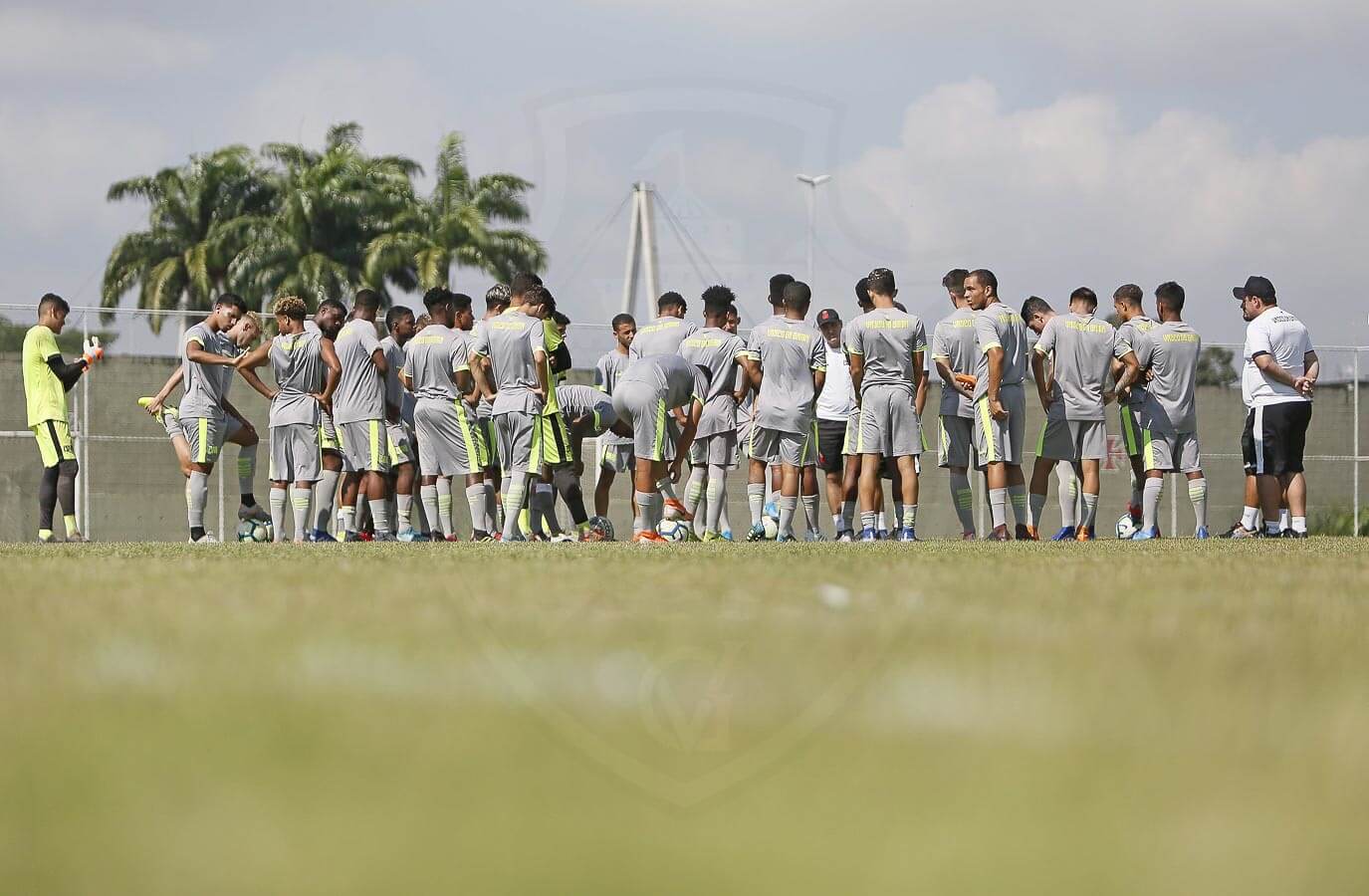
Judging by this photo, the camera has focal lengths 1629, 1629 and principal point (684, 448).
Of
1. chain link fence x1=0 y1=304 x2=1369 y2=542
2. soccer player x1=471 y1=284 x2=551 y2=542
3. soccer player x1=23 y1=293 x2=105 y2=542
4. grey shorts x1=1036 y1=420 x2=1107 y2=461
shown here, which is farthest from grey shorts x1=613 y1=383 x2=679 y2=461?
chain link fence x1=0 y1=304 x2=1369 y2=542

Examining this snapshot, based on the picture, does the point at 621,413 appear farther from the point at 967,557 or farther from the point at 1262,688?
the point at 1262,688

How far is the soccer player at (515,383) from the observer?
13.1 metres

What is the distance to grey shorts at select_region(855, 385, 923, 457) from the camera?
13805mm

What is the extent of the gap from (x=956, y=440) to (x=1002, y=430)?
4.12 feet

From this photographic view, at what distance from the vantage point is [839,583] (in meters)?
6.54

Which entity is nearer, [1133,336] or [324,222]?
[1133,336]

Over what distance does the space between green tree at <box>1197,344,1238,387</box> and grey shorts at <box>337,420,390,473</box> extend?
13.9m

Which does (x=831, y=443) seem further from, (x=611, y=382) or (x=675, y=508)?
(x=675, y=508)

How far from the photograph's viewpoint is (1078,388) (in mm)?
14984

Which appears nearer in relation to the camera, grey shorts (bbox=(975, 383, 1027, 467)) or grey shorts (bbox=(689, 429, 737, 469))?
grey shorts (bbox=(975, 383, 1027, 467))

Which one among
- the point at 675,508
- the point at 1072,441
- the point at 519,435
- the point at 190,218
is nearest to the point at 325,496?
the point at 519,435

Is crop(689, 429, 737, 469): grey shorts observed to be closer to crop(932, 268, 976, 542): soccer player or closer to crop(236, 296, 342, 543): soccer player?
crop(932, 268, 976, 542): soccer player

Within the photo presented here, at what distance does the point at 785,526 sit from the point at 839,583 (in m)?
8.03

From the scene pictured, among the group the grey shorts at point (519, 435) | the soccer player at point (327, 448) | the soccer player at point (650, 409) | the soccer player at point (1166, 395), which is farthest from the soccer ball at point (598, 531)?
the soccer player at point (1166, 395)
